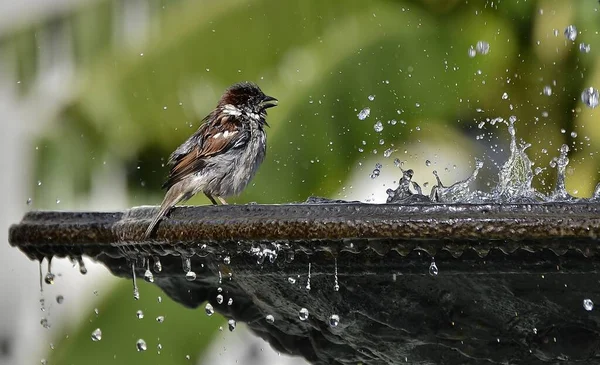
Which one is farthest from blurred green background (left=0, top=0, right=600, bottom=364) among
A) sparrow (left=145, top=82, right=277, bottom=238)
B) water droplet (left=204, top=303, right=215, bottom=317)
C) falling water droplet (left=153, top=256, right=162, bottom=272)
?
falling water droplet (left=153, top=256, right=162, bottom=272)

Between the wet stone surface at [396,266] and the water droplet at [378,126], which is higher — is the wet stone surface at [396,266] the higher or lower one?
the lower one

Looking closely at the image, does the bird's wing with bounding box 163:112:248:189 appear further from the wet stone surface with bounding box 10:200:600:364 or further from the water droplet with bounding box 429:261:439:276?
the water droplet with bounding box 429:261:439:276

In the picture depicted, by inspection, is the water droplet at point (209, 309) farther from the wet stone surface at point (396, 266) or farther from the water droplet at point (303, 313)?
the water droplet at point (303, 313)

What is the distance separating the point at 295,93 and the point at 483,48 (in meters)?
1.42

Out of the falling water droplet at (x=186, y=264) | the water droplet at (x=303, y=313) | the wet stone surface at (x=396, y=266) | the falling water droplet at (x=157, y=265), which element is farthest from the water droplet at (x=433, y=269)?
the falling water droplet at (x=157, y=265)

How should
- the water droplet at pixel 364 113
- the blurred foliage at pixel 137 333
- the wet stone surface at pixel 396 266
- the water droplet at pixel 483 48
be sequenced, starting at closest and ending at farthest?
the wet stone surface at pixel 396 266 → the blurred foliage at pixel 137 333 → the water droplet at pixel 364 113 → the water droplet at pixel 483 48

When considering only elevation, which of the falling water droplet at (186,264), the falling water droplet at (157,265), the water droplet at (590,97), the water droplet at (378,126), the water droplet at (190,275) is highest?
the water droplet at (590,97)

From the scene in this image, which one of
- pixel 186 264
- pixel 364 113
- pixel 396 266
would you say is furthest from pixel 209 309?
pixel 364 113

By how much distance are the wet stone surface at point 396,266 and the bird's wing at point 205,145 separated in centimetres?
95

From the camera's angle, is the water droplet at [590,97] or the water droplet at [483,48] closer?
the water droplet at [590,97]

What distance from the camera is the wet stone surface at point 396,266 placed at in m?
2.45

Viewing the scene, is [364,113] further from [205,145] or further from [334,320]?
[334,320]

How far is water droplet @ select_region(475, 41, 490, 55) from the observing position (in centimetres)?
749

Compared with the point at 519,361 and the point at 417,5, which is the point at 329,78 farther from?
the point at 519,361
